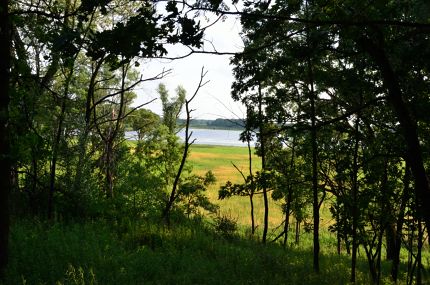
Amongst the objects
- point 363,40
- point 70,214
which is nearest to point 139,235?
point 70,214

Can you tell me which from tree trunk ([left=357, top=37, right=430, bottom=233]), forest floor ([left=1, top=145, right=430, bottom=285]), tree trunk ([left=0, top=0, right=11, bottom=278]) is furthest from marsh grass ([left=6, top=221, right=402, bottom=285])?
tree trunk ([left=357, top=37, right=430, bottom=233])

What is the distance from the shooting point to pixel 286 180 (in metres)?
11.5

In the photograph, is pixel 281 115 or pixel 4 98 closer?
pixel 4 98

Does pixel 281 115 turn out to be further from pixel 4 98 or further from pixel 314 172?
pixel 4 98

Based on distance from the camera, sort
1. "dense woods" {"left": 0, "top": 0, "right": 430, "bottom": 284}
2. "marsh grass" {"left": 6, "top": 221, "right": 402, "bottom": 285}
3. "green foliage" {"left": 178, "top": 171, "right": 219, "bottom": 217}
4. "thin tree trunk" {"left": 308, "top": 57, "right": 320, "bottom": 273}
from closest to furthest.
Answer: "dense woods" {"left": 0, "top": 0, "right": 430, "bottom": 284} < "marsh grass" {"left": 6, "top": 221, "right": 402, "bottom": 285} < "thin tree trunk" {"left": 308, "top": 57, "right": 320, "bottom": 273} < "green foliage" {"left": 178, "top": 171, "right": 219, "bottom": 217}

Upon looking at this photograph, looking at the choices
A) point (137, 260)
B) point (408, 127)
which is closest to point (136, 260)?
point (137, 260)

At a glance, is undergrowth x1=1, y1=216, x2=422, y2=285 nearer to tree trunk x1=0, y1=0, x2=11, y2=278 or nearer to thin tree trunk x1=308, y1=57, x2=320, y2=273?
thin tree trunk x1=308, y1=57, x2=320, y2=273

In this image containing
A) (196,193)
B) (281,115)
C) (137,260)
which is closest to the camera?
(137,260)

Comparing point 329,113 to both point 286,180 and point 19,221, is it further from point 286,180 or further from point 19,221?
point 19,221

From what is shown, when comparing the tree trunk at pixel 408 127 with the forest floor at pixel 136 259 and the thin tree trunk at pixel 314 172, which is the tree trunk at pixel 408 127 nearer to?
the thin tree trunk at pixel 314 172

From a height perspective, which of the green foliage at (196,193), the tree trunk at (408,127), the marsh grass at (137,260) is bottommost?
the marsh grass at (137,260)

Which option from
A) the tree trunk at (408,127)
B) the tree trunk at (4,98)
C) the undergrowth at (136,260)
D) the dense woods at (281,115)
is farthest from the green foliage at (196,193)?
the tree trunk at (408,127)

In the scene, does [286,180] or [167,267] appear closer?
[167,267]

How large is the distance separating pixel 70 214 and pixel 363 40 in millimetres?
9878
